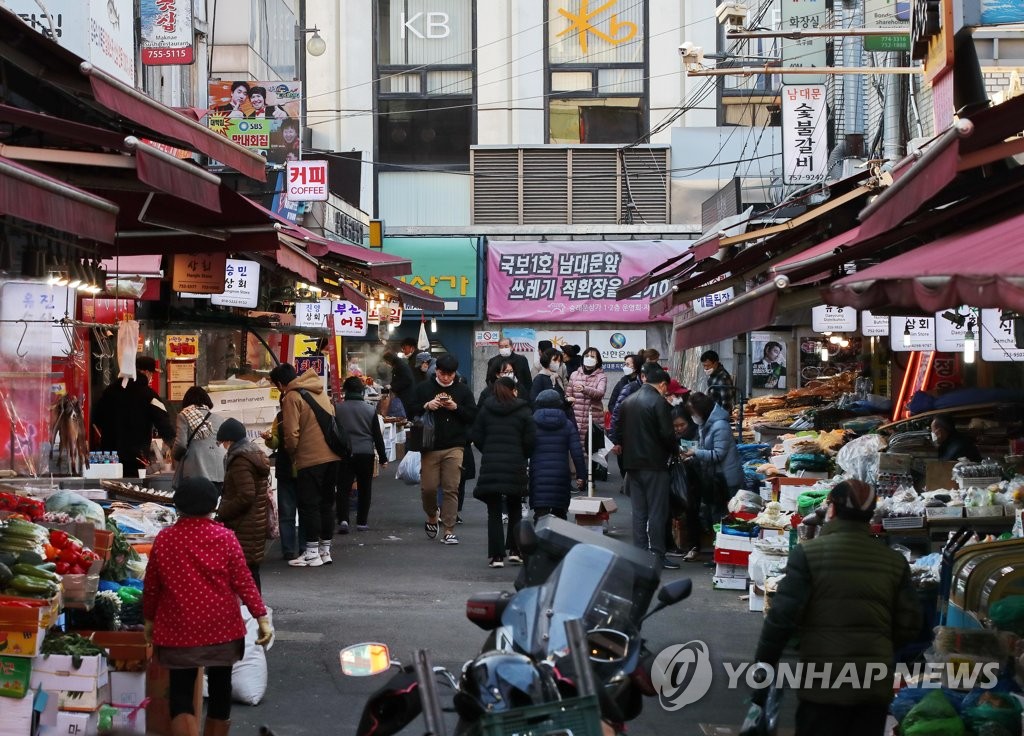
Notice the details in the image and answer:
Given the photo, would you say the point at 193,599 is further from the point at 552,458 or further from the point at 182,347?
the point at 182,347

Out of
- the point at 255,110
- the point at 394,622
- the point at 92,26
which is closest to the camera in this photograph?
the point at 394,622

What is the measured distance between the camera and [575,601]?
5.57 m

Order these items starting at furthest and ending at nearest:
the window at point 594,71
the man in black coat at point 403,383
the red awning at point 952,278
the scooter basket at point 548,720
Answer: the window at point 594,71
the man in black coat at point 403,383
the red awning at point 952,278
the scooter basket at point 548,720

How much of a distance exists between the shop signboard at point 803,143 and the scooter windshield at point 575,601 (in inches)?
612

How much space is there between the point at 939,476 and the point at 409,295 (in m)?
9.47

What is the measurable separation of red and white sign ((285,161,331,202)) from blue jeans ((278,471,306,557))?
976 cm

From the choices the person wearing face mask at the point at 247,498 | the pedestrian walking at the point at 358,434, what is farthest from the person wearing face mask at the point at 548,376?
the person wearing face mask at the point at 247,498

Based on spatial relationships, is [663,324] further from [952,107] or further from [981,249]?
[981,249]

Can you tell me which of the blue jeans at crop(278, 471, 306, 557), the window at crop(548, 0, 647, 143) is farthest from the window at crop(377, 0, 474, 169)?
the blue jeans at crop(278, 471, 306, 557)

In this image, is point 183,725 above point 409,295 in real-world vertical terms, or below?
below

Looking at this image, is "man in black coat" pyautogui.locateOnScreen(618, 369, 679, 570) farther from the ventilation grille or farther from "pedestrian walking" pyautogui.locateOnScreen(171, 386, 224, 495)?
the ventilation grille

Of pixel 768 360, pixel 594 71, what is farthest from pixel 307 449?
pixel 594 71

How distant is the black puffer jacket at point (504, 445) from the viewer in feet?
44.9

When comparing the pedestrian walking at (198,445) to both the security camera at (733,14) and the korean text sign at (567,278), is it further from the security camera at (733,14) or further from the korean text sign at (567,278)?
the korean text sign at (567,278)
